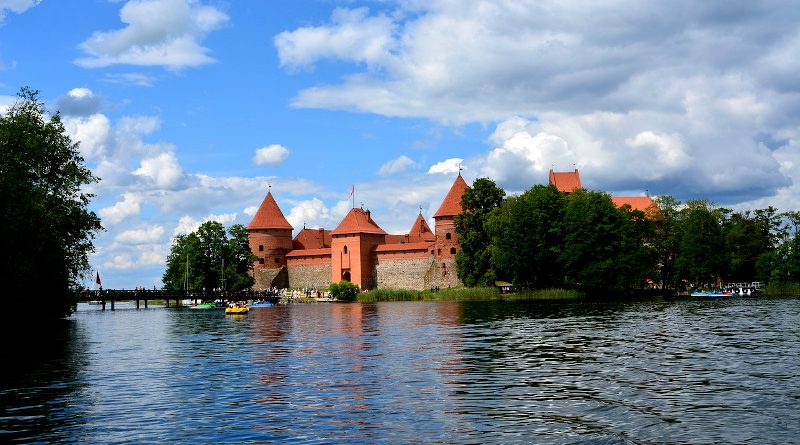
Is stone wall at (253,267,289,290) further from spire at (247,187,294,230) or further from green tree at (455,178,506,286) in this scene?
green tree at (455,178,506,286)

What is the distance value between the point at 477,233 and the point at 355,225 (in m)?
28.0

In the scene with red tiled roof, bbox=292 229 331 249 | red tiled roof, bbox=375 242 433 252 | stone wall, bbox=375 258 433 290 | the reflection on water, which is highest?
red tiled roof, bbox=292 229 331 249

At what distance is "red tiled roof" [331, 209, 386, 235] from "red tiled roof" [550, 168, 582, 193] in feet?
82.3

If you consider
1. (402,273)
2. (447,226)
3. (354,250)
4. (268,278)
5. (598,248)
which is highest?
(447,226)

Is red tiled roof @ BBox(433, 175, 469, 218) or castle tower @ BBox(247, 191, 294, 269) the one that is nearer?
red tiled roof @ BBox(433, 175, 469, 218)

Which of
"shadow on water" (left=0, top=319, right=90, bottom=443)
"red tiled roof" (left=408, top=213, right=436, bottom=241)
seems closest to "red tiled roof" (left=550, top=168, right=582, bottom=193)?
"red tiled roof" (left=408, top=213, right=436, bottom=241)

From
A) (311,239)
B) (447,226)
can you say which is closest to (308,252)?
(311,239)

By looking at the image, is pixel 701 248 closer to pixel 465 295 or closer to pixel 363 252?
pixel 465 295

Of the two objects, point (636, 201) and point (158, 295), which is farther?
point (636, 201)

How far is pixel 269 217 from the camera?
107 metres

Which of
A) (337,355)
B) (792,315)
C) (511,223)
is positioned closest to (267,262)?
(511,223)

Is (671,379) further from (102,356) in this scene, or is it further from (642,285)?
(642,285)

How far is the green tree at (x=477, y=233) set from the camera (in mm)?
75312

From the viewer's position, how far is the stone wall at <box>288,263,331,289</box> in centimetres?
10362
